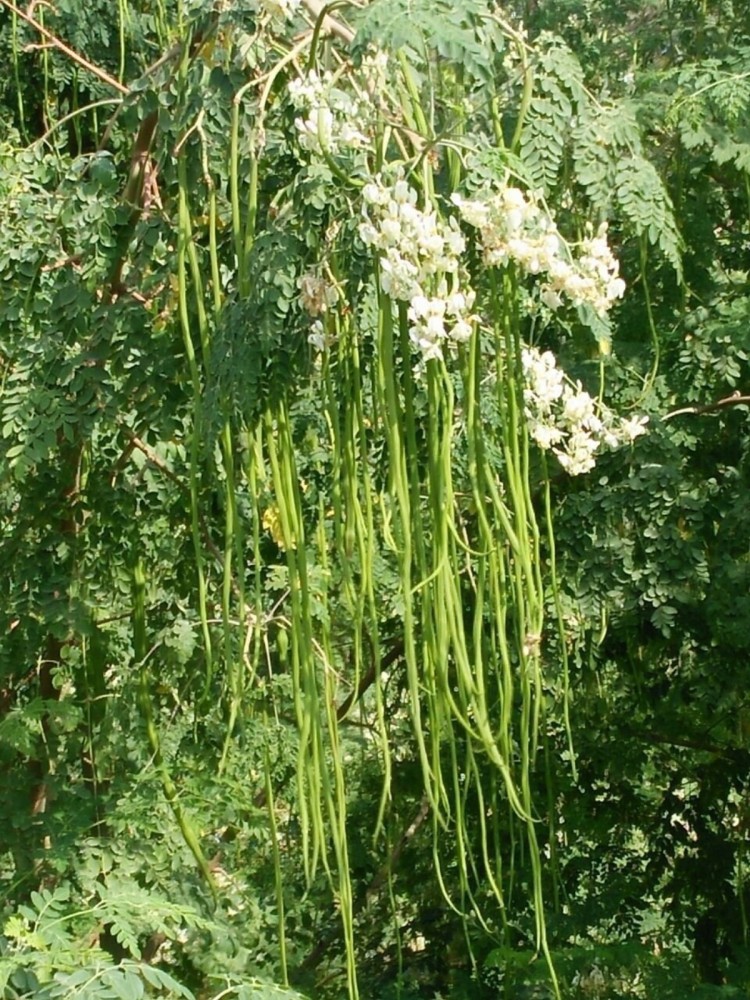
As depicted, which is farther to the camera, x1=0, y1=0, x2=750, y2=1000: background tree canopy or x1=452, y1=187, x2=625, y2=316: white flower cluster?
x1=0, y1=0, x2=750, y2=1000: background tree canopy

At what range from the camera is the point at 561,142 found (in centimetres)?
173

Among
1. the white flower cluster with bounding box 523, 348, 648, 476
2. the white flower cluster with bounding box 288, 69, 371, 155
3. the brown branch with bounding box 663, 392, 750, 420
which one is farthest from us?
the brown branch with bounding box 663, 392, 750, 420

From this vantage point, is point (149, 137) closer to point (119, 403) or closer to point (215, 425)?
point (119, 403)

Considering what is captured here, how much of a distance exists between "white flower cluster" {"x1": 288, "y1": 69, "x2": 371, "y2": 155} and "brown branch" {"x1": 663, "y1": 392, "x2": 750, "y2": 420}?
119 centimetres

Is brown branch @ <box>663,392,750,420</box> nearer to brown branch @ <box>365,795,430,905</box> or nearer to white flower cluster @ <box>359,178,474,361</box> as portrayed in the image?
brown branch @ <box>365,795,430,905</box>

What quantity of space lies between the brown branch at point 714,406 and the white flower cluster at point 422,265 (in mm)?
1262

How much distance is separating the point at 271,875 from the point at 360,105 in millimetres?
1885

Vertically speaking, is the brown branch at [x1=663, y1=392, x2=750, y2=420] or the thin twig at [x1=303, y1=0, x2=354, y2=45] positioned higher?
the thin twig at [x1=303, y1=0, x2=354, y2=45]

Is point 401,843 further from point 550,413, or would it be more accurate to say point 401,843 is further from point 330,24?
point 330,24

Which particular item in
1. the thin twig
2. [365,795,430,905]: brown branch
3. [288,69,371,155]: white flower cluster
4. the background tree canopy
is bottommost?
[365,795,430,905]: brown branch

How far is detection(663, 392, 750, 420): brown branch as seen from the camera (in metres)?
2.56

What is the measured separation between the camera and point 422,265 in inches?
52.6

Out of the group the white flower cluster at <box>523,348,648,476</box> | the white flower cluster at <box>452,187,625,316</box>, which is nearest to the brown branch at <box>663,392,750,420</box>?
the white flower cluster at <box>523,348,648,476</box>

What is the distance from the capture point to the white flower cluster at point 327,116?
146 cm
